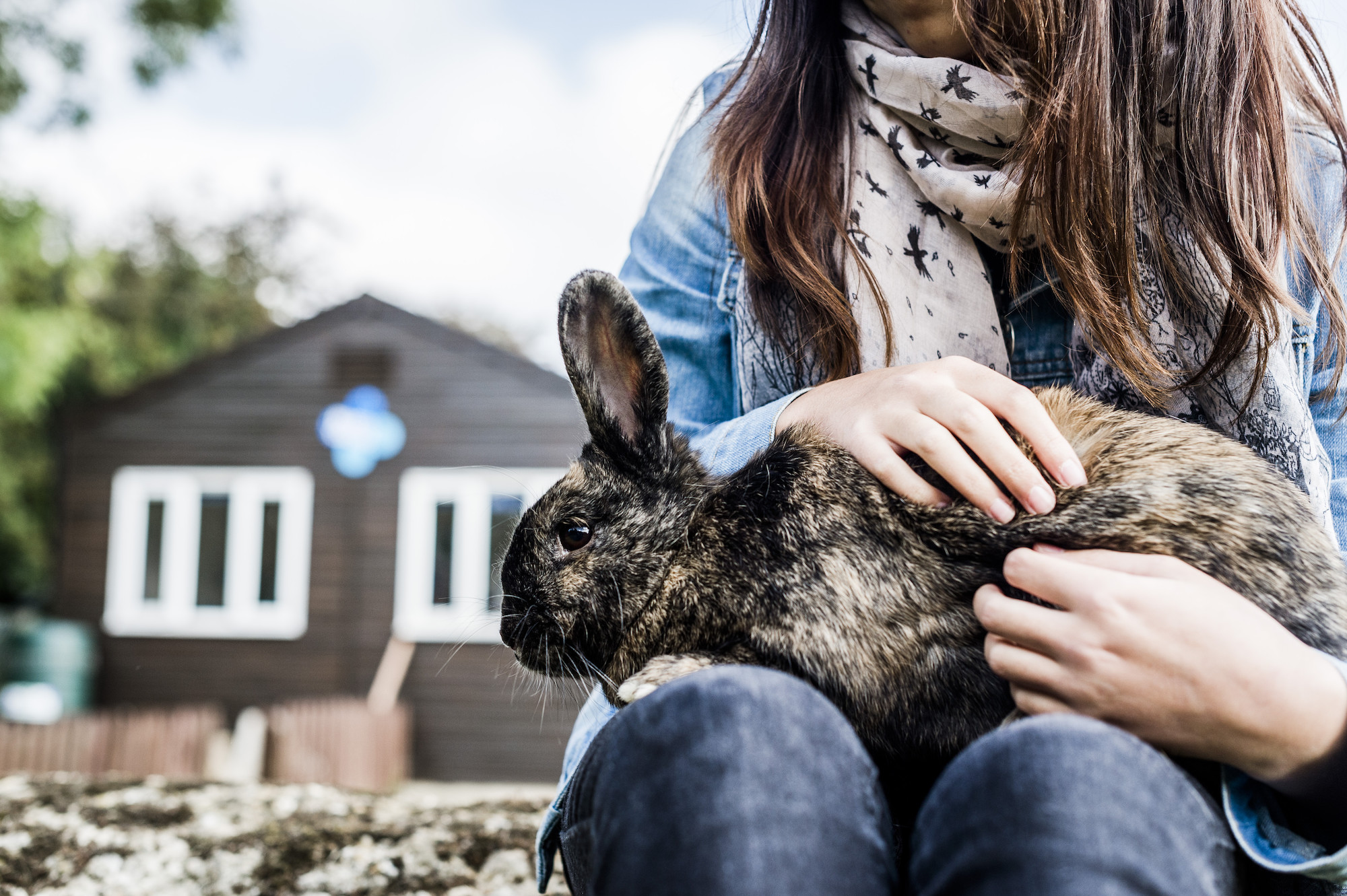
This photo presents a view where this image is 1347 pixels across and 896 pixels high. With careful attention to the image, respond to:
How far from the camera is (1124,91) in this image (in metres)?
1.83

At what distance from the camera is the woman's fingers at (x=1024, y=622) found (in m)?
1.32

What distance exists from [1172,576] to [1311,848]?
1.19ft

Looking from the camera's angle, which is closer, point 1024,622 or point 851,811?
point 851,811

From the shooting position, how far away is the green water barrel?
13.6 meters

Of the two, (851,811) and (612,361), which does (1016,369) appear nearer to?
(612,361)

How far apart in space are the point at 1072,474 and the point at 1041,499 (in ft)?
0.22

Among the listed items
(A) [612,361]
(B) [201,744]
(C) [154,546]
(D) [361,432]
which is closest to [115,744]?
(B) [201,744]

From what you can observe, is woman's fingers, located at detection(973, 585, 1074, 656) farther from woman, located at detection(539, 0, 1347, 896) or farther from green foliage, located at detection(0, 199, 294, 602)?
green foliage, located at detection(0, 199, 294, 602)

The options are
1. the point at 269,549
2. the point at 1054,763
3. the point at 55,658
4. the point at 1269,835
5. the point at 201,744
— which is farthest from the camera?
the point at 269,549

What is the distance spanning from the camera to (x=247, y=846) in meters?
2.29

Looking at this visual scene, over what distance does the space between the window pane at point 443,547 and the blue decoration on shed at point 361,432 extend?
1.06 m

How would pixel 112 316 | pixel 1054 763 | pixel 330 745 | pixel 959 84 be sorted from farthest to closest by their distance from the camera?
pixel 112 316 → pixel 330 745 → pixel 959 84 → pixel 1054 763

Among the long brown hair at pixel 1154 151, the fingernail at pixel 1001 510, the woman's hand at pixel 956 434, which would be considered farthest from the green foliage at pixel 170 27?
the fingernail at pixel 1001 510

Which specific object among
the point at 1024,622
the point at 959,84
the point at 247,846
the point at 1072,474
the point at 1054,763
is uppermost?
the point at 959,84
